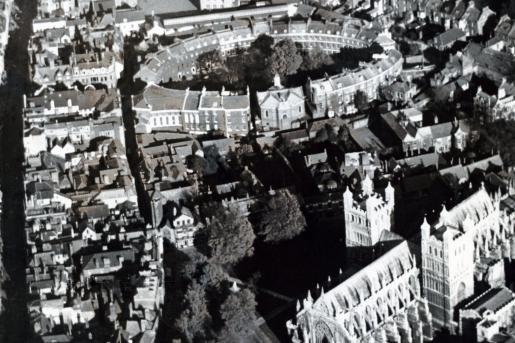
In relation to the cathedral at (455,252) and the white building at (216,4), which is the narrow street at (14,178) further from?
the cathedral at (455,252)

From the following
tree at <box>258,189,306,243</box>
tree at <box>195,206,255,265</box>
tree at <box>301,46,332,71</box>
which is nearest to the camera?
tree at <box>195,206,255,265</box>

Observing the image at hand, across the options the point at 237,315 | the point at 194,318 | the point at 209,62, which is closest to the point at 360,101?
the point at 209,62

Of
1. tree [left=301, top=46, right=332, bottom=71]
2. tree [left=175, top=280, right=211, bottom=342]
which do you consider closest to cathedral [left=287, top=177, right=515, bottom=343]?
tree [left=175, top=280, right=211, bottom=342]

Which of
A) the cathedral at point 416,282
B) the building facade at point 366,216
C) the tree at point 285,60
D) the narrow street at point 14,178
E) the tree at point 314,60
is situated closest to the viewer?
the cathedral at point 416,282

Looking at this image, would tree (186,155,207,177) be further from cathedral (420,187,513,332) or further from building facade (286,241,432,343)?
cathedral (420,187,513,332)

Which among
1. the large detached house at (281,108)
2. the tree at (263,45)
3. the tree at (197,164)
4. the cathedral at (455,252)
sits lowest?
the cathedral at (455,252)

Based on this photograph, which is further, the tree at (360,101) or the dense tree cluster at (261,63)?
the dense tree cluster at (261,63)

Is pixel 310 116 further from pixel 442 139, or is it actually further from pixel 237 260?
pixel 237 260

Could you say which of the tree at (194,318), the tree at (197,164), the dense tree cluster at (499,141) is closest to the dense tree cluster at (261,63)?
the tree at (197,164)
